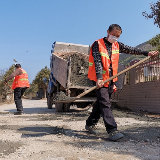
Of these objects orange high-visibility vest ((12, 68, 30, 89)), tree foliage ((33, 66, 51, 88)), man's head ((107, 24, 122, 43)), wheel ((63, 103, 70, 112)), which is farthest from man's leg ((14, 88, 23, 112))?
tree foliage ((33, 66, 51, 88))

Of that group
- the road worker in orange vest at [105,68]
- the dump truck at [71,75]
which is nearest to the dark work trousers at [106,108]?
the road worker in orange vest at [105,68]

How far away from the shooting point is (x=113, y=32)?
3.45m

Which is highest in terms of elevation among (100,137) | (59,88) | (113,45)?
(113,45)

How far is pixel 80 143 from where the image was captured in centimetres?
293

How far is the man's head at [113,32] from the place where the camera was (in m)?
3.45

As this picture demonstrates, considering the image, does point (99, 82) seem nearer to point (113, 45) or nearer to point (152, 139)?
point (113, 45)

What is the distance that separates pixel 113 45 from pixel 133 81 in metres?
6.63

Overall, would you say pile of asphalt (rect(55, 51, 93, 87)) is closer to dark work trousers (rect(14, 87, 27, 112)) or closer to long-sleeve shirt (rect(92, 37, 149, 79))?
dark work trousers (rect(14, 87, 27, 112))

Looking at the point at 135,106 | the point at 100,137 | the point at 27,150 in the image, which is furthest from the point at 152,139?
the point at 135,106

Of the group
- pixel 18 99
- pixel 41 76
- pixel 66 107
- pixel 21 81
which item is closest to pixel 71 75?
pixel 66 107

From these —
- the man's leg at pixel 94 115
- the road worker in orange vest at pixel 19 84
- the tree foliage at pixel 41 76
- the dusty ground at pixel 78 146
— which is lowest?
the dusty ground at pixel 78 146

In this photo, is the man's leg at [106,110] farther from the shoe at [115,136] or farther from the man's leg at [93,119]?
the man's leg at [93,119]

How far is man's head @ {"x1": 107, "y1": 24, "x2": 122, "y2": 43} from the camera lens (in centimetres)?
345

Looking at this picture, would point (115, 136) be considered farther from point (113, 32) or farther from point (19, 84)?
point (19, 84)
